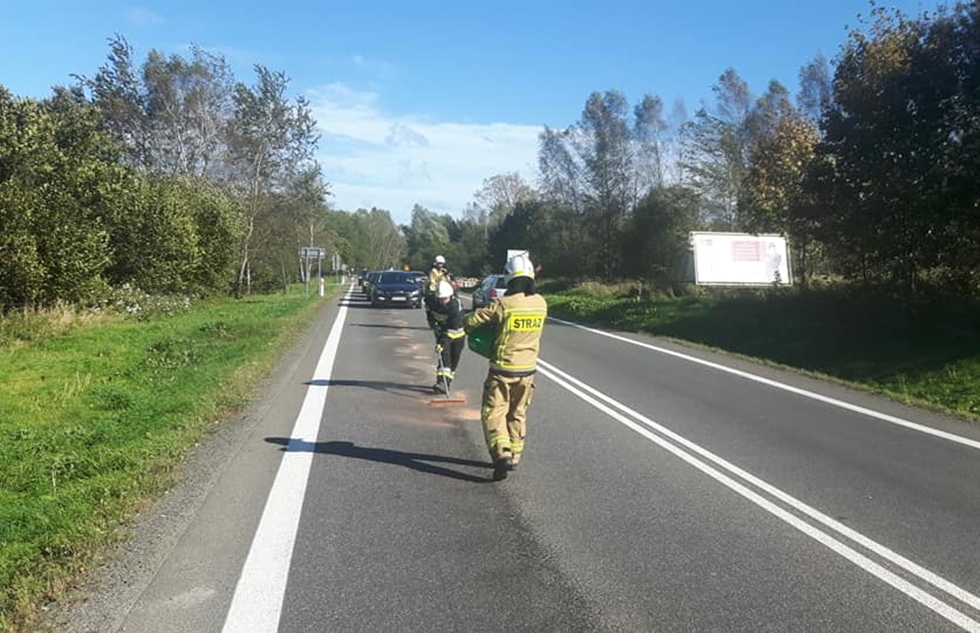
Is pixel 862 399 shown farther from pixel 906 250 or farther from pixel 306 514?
pixel 306 514

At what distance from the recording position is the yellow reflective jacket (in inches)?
264

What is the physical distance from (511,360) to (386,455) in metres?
1.67

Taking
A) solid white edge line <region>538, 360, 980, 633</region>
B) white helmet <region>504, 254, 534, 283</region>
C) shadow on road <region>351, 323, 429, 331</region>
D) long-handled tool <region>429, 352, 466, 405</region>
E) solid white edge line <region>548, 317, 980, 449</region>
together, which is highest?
white helmet <region>504, 254, 534, 283</region>

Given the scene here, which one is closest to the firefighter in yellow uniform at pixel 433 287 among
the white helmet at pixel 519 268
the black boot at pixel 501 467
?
the white helmet at pixel 519 268

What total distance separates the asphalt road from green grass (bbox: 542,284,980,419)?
339 cm

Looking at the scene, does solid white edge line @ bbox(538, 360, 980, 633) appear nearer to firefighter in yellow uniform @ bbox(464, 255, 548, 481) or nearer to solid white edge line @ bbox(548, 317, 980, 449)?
firefighter in yellow uniform @ bbox(464, 255, 548, 481)

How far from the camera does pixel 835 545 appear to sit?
5148 millimetres

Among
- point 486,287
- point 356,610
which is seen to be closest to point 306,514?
point 356,610

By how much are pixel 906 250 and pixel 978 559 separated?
14254 mm

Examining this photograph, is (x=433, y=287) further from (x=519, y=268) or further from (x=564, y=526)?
(x=564, y=526)

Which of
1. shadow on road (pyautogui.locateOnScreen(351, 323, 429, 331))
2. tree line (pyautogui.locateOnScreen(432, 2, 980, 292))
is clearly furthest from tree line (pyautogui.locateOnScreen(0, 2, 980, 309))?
shadow on road (pyautogui.locateOnScreen(351, 323, 429, 331))

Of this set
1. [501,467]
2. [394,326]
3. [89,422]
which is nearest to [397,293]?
[394,326]

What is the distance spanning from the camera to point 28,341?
61.0 ft

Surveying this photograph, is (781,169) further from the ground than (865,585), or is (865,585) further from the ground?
(781,169)
